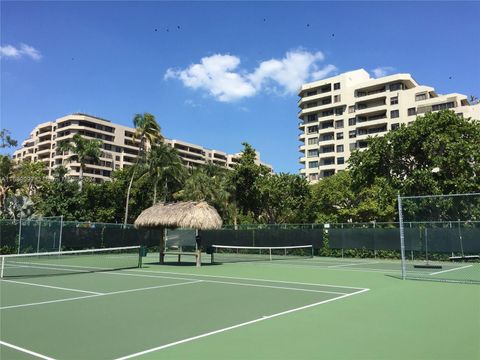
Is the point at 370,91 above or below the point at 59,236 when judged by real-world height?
above

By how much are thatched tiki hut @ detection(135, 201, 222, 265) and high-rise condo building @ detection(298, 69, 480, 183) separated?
5687 centimetres

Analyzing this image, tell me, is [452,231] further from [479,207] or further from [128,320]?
[128,320]

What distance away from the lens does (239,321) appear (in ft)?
26.0

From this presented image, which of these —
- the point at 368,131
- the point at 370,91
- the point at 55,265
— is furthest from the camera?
the point at 370,91

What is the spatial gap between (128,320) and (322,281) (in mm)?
8543

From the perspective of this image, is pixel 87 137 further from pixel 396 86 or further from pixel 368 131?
pixel 396 86

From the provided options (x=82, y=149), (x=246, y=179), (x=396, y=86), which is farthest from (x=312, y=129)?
(x=82, y=149)

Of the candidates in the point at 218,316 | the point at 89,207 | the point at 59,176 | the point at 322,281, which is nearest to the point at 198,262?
the point at 322,281

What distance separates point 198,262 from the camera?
21422 mm

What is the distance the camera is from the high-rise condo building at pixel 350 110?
75500mm

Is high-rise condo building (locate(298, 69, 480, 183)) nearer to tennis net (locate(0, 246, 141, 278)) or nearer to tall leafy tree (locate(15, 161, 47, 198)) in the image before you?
tall leafy tree (locate(15, 161, 47, 198))

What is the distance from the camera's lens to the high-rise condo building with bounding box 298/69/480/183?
7550 centimetres

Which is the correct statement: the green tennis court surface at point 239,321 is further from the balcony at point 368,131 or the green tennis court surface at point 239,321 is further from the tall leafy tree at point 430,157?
the balcony at point 368,131

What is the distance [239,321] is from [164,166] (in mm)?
36805
